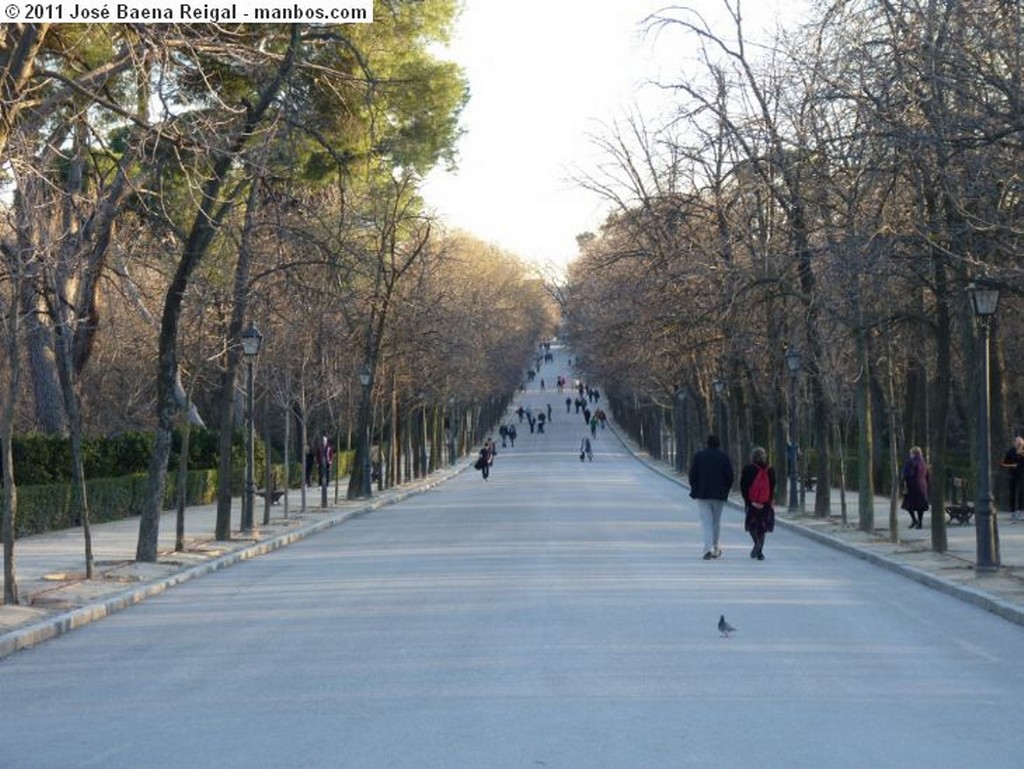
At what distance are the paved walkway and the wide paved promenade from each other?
0.13 meters

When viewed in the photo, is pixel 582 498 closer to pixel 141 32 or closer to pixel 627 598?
pixel 627 598

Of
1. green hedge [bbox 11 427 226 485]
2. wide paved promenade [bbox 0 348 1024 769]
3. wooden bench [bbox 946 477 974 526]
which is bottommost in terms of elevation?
wide paved promenade [bbox 0 348 1024 769]

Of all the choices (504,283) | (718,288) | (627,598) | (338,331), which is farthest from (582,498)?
(504,283)

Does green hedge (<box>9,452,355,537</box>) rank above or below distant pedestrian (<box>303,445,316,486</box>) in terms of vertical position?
below

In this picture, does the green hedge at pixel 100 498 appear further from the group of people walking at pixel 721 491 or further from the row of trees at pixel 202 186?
the group of people walking at pixel 721 491

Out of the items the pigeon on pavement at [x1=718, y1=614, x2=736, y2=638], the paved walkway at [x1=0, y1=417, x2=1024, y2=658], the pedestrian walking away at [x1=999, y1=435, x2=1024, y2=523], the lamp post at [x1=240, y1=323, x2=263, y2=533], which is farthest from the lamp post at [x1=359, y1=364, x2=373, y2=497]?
the pigeon on pavement at [x1=718, y1=614, x2=736, y2=638]

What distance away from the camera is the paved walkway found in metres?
15.9

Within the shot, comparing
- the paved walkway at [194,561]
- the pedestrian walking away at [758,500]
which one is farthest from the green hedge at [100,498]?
the pedestrian walking away at [758,500]

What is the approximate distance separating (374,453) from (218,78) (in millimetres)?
51107

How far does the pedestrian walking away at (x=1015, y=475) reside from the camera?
1233 inches

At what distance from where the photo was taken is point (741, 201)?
33375 millimetres

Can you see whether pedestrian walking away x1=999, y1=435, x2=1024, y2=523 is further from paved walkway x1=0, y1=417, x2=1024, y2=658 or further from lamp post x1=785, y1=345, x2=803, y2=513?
lamp post x1=785, y1=345, x2=803, y2=513

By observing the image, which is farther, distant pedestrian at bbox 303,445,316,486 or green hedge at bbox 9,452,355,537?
distant pedestrian at bbox 303,445,316,486

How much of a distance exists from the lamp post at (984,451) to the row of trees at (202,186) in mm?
7351
